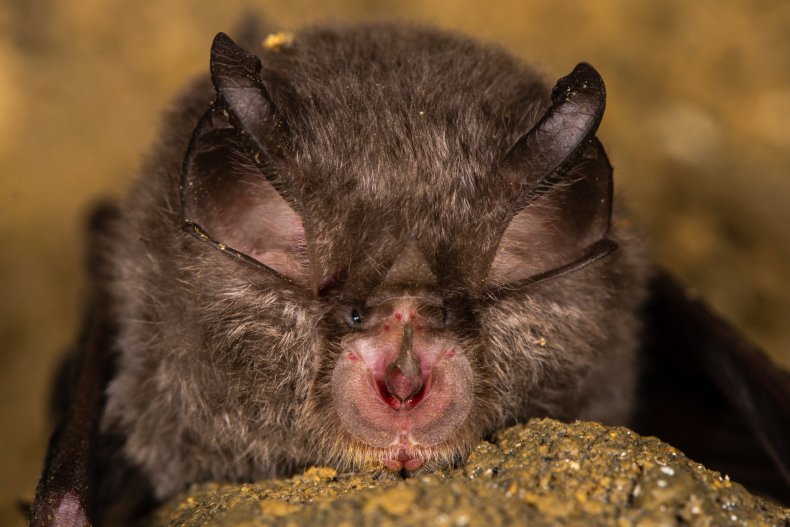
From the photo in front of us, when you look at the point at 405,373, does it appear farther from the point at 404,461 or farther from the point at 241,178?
the point at 241,178

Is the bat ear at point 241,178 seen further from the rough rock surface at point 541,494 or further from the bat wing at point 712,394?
the bat wing at point 712,394

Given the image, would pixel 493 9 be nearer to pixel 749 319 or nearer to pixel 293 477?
pixel 749 319

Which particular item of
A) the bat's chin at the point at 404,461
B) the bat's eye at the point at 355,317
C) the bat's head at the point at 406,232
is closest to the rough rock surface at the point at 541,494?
the bat's chin at the point at 404,461

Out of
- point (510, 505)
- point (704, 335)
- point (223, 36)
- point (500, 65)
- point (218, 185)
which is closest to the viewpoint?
point (510, 505)

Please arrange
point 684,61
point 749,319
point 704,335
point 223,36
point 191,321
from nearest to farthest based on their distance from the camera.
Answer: point 223,36
point 191,321
point 704,335
point 749,319
point 684,61

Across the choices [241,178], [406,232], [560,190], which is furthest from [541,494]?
[241,178]

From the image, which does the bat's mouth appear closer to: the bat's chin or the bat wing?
the bat's chin

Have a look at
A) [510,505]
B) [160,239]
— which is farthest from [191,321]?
[510,505]

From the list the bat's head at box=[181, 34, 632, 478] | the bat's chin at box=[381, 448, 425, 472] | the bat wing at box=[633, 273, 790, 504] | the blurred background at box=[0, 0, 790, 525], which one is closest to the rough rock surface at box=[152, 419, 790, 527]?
the bat's chin at box=[381, 448, 425, 472]
